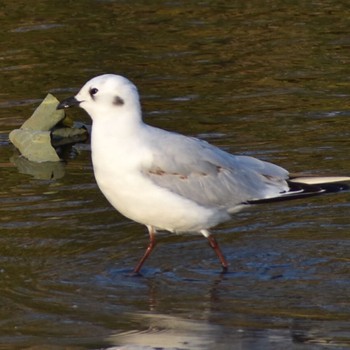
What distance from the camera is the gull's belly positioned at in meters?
8.16

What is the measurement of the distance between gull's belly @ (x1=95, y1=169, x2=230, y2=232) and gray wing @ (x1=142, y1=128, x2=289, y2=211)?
6cm

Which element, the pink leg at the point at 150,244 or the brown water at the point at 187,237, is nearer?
the brown water at the point at 187,237

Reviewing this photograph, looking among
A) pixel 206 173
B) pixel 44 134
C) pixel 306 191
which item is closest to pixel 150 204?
pixel 206 173

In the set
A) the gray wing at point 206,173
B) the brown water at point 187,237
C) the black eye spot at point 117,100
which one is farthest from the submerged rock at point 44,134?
the black eye spot at point 117,100

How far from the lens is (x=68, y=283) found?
8266 mm

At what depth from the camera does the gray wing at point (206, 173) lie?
8312 mm

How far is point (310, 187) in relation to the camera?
8.80 m

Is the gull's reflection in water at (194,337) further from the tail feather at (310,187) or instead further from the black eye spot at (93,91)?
the black eye spot at (93,91)

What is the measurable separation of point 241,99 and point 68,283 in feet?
16.1

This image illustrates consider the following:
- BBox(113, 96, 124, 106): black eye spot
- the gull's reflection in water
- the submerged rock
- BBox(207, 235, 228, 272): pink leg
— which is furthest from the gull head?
the submerged rock

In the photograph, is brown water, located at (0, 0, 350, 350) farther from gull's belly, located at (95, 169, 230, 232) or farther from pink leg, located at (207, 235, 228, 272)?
gull's belly, located at (95, 169, 230, 232)

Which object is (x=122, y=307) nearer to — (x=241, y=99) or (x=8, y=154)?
(x=8, y=154)

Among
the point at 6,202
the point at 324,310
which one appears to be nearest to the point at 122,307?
the point at 324,310

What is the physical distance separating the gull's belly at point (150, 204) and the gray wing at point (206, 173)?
2.5 inches
